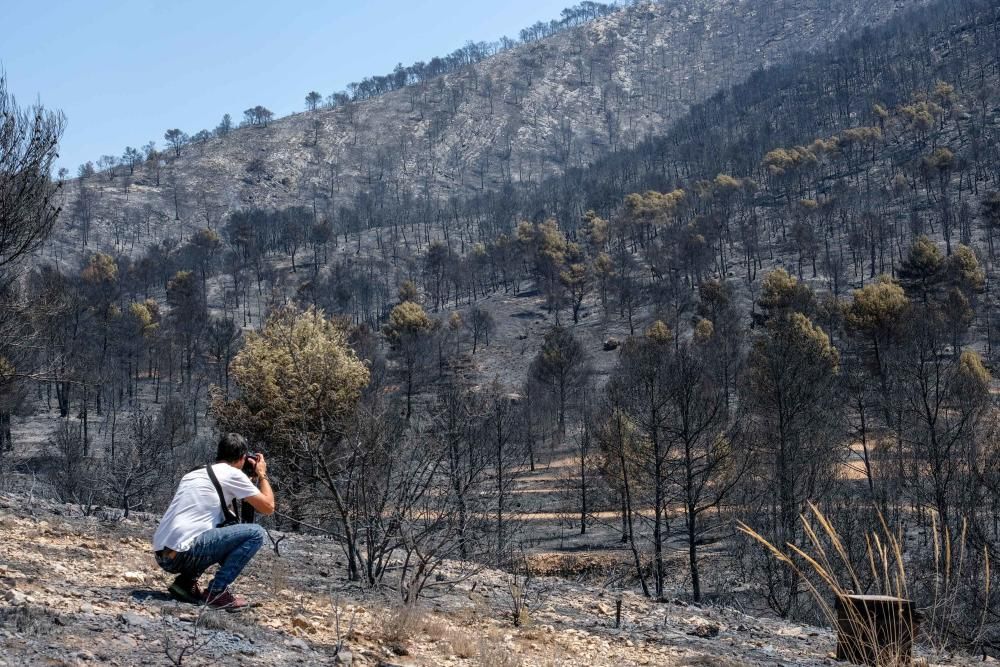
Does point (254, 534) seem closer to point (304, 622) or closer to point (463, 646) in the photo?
point (304, 622)

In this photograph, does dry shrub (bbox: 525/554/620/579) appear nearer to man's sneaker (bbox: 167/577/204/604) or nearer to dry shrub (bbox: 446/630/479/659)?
dry shrub (bbox: 446/630/479/659)

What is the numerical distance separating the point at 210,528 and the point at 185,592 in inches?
24.0

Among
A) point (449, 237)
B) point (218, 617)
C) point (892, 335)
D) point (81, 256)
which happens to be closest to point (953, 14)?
point (449, 237)

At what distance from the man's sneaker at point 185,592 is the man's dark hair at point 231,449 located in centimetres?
91

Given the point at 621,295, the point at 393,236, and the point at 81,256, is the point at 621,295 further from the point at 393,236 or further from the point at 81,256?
the point at 81,256

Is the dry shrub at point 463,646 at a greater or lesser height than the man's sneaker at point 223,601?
lesser

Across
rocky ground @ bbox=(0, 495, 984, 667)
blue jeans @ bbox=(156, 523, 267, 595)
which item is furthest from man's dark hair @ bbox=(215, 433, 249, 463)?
rocky ground @ bbox=(0, 495, 984, 667)

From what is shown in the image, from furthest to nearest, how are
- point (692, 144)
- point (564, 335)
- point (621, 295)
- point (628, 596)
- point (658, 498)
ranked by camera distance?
point (692, 144)
point (621, 295)
point (564, 335)
point (658, 498)
point (628, 596)

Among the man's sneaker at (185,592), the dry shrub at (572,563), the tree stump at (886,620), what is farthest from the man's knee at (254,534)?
the dry shrub at (572,563)

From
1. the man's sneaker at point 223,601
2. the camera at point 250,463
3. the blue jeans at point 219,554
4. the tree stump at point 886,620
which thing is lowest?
the tree stump at point 886,620

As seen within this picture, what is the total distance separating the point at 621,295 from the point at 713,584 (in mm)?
49374

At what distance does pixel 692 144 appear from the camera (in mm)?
145000

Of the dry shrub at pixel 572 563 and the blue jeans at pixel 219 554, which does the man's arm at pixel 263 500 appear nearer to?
the blue jeans at pixel 219 554

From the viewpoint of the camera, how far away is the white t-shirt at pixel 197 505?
18.3 ft
